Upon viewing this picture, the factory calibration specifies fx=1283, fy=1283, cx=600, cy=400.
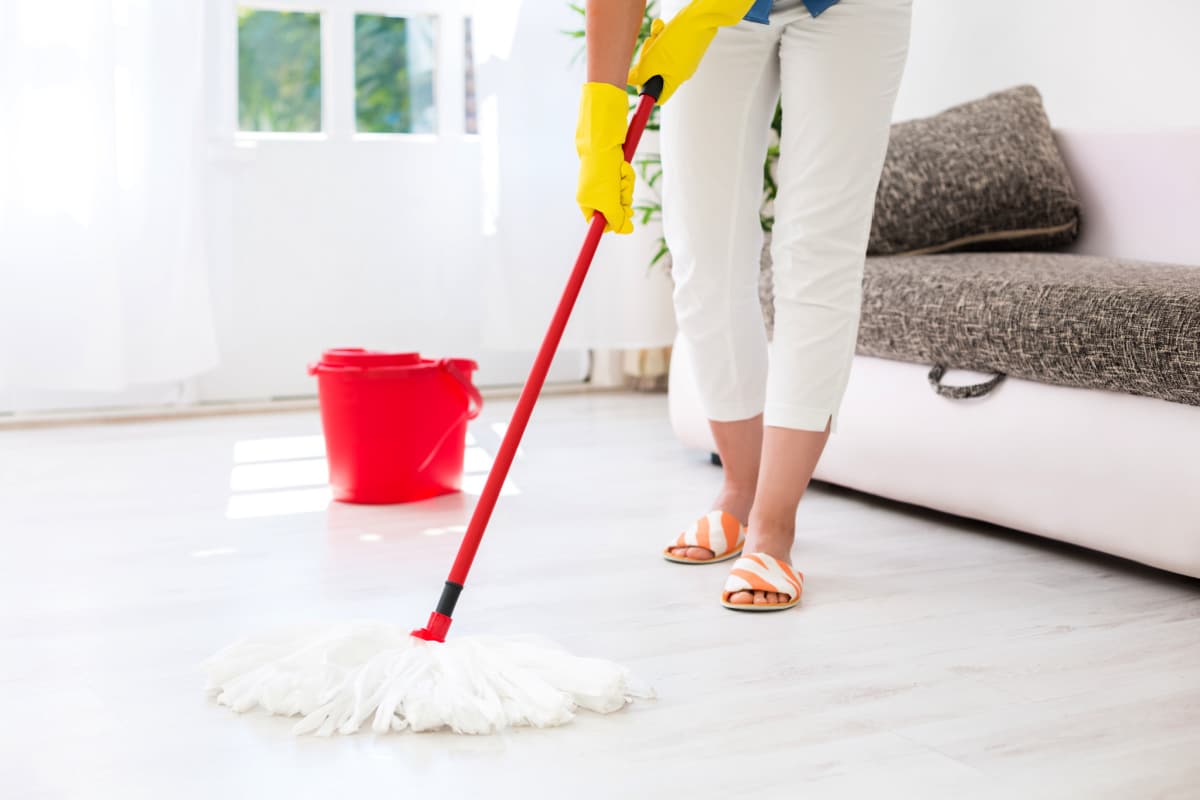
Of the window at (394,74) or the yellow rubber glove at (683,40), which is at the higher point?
the window at (394,74)

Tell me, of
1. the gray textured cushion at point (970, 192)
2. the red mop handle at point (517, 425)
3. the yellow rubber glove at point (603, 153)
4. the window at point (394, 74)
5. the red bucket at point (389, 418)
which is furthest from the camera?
the window at point (394, 74)

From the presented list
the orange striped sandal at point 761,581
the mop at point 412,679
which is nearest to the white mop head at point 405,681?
the mop at point 412,679

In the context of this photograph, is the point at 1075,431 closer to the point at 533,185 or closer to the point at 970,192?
the point at 970,192

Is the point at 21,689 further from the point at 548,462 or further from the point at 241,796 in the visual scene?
the point at 548,462

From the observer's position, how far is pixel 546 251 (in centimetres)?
336

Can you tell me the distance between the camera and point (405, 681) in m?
1.13

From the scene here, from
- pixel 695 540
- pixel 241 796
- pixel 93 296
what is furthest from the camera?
pixel 93 296

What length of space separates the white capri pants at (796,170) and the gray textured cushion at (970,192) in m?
0.72

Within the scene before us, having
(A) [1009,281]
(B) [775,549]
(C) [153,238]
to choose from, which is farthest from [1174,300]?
(C) [153,238]

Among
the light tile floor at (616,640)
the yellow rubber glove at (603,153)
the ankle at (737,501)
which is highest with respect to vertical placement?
the yellow rubber glove at (603,153)

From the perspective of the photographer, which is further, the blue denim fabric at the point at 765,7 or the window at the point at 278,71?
the window at the point at 278,71

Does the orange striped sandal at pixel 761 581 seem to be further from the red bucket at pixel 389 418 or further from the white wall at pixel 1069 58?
the white wall at pixel 1069 58

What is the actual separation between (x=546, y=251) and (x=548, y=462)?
1.00 metres

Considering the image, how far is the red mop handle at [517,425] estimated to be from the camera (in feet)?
4.06
